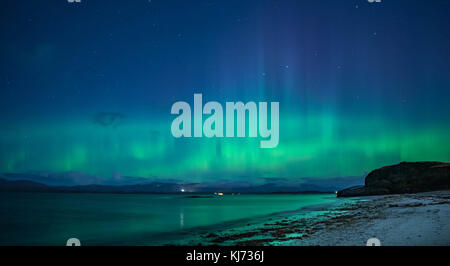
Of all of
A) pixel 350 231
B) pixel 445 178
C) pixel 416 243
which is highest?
pixel 416 243

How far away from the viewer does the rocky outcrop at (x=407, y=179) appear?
→ 193 feet

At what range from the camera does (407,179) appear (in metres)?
63.2

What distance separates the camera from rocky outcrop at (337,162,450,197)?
58694mm
